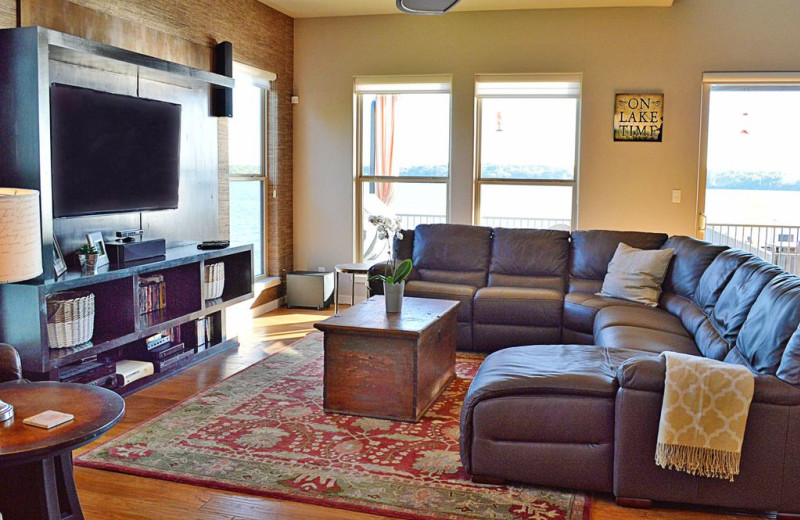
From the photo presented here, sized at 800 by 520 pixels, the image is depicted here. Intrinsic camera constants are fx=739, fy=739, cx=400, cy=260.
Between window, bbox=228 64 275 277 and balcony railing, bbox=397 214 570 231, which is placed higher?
window, bbox=228 64 275 277

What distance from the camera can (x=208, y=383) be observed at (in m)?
4.57

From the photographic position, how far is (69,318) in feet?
12.4

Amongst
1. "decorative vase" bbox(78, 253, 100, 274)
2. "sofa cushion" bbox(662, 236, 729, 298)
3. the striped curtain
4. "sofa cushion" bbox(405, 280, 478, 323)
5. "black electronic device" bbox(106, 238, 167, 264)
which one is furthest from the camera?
the striped curtain

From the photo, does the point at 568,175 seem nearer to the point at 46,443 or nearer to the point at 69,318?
the point at 69,318

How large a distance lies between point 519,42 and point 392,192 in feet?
6.02

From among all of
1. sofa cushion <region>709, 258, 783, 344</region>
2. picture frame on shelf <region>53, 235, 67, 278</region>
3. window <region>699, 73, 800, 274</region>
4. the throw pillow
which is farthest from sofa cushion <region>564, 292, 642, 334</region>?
picture frame on shelf <region>53, 235, 67, 278</region>

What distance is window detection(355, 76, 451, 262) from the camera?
276 inches

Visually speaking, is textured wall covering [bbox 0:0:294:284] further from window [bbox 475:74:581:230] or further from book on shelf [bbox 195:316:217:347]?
window [bbox 475:74:581:230]

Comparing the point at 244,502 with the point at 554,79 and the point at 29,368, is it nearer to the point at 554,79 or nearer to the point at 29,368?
the point at 29,368

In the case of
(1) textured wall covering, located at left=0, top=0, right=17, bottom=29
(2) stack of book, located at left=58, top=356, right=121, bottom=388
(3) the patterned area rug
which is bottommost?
(3) the patterned area rug

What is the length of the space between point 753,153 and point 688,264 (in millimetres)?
2397

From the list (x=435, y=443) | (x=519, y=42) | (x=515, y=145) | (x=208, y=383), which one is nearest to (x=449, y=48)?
(x=519, y=42)

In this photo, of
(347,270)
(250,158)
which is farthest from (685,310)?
(250,158)

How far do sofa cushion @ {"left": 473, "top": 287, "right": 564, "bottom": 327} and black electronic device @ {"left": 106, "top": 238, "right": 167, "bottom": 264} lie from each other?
2214 mm
